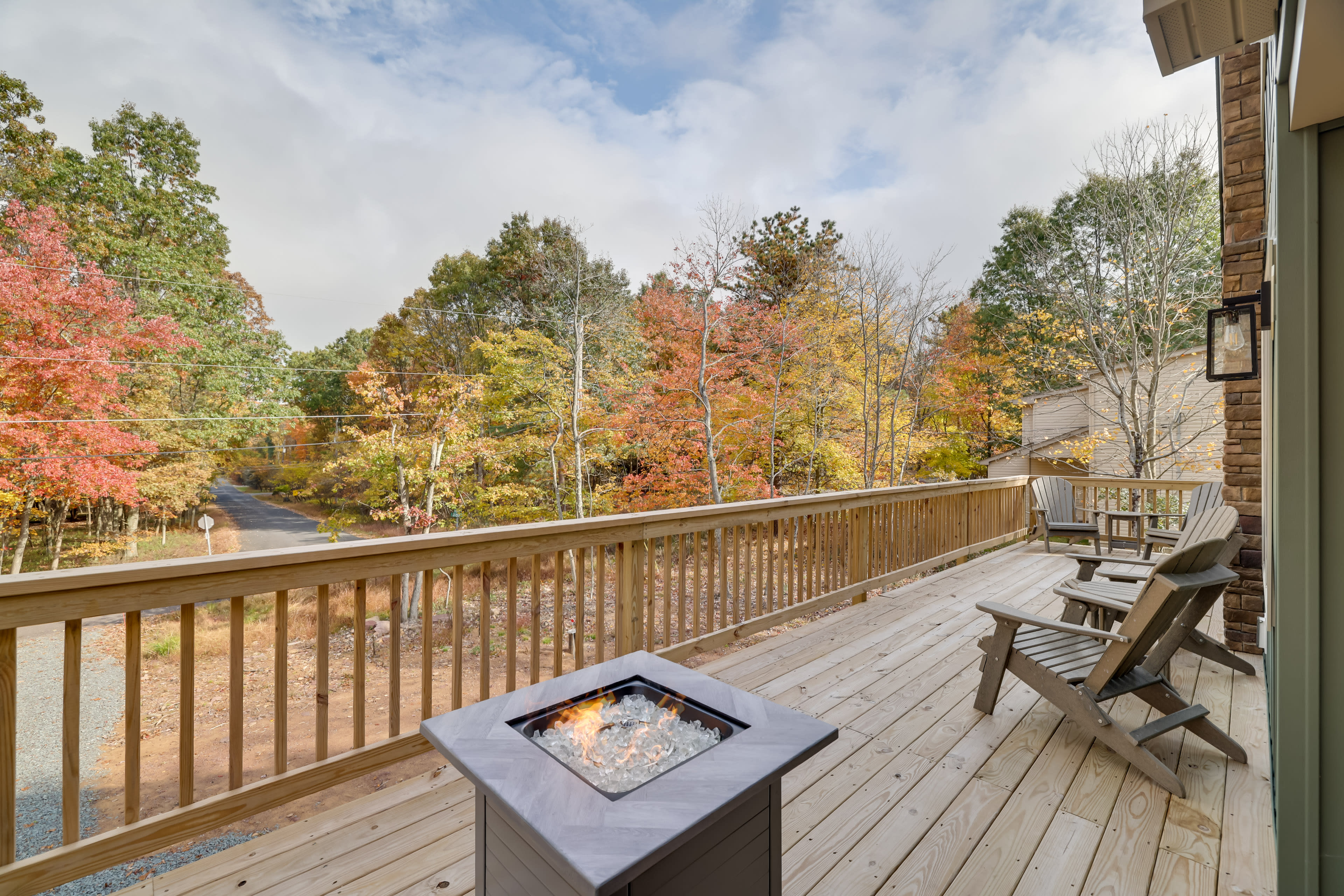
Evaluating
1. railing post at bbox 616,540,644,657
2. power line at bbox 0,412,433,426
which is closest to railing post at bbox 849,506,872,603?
railing post at bbox 616,540,644,657

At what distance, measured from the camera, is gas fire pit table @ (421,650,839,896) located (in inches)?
37.0

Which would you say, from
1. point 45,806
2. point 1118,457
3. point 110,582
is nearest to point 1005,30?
point 1118,457

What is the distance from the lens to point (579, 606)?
8.52 feet

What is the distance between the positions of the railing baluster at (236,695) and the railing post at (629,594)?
1.46 m

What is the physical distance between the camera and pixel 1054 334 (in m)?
10.5

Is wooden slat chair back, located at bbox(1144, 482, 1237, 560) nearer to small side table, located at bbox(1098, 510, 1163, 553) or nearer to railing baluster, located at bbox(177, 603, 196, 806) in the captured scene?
small side table, located at bbox(1098, 510, 1163, 553)

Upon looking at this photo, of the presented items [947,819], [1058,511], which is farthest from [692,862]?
[1058,511]

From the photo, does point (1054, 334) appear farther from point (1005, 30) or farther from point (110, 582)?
point (110, 582)

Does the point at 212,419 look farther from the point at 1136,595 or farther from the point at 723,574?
the point at 1136,595

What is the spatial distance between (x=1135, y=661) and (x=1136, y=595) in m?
0.90

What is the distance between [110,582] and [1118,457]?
13.3 m

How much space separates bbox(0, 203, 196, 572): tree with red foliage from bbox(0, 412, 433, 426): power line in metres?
0.04

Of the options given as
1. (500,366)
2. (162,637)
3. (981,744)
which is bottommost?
(162,637)

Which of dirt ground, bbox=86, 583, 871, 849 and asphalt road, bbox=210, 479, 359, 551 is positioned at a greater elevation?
asphalt road, bbox=210, 479, 359, 551
